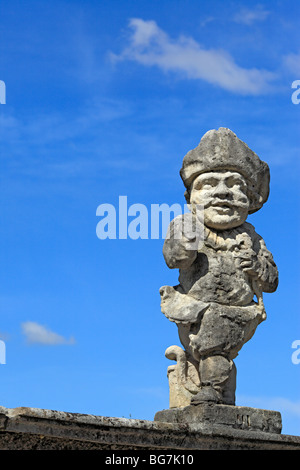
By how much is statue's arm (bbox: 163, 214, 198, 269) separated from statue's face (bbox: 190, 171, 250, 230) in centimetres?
42

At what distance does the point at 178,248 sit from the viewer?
1018 cm

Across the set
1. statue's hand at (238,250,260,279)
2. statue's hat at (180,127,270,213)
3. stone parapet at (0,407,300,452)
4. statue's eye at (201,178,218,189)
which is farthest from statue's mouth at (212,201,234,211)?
stone parapet at (0,407,300,452)

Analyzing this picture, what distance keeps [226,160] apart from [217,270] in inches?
49.9

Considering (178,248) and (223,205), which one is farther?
(223,205)

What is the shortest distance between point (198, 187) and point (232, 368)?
6.88ft

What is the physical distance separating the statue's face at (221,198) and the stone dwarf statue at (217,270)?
0.01 metres

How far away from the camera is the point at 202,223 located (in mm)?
10633

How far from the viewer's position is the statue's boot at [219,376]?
10.1 metres

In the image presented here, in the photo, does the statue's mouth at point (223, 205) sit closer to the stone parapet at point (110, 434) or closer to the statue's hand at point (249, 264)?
the statue's hand at point (249, 264)

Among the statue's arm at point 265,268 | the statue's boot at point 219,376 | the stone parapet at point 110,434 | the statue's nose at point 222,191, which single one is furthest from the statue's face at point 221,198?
the stone parapet at point 110,434

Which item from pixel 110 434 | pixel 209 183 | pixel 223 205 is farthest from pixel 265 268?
pixel 110 434

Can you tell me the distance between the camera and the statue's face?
10.6 m

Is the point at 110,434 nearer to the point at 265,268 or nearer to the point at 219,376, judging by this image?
the point at 219,376

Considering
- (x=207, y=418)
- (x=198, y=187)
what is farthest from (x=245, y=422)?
(x=198, y=187)
